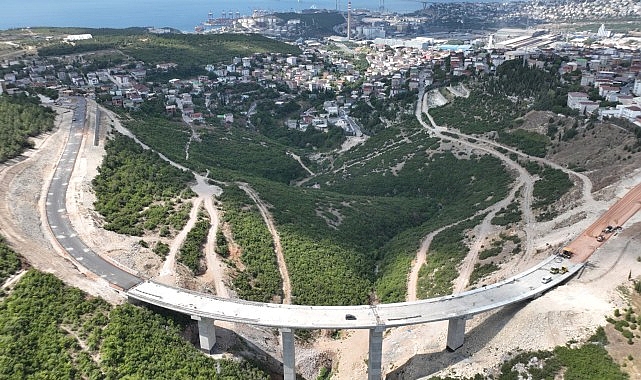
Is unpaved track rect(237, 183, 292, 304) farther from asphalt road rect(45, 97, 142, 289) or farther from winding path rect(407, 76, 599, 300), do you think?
asphalt road rect(45, 97, 142, 289)

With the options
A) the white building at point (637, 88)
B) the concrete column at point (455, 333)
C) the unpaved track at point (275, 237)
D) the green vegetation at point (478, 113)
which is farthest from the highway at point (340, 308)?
the white building at point (637, 88)

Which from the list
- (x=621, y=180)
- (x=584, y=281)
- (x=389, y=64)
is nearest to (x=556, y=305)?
(x=584, y=281)

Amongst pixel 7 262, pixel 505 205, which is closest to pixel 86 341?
pixel 7 262

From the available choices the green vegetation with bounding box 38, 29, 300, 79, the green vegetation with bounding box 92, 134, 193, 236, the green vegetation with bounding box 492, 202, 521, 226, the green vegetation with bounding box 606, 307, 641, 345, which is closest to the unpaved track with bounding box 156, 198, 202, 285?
the green vegetation with bounding box 92, 134, 193, 236

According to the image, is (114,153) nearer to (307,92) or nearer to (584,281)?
(584,281)

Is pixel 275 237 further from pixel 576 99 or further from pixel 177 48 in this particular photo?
pixel 177 48

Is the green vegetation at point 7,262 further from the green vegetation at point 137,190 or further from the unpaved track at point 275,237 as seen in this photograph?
the unpaved track at point 275,237
